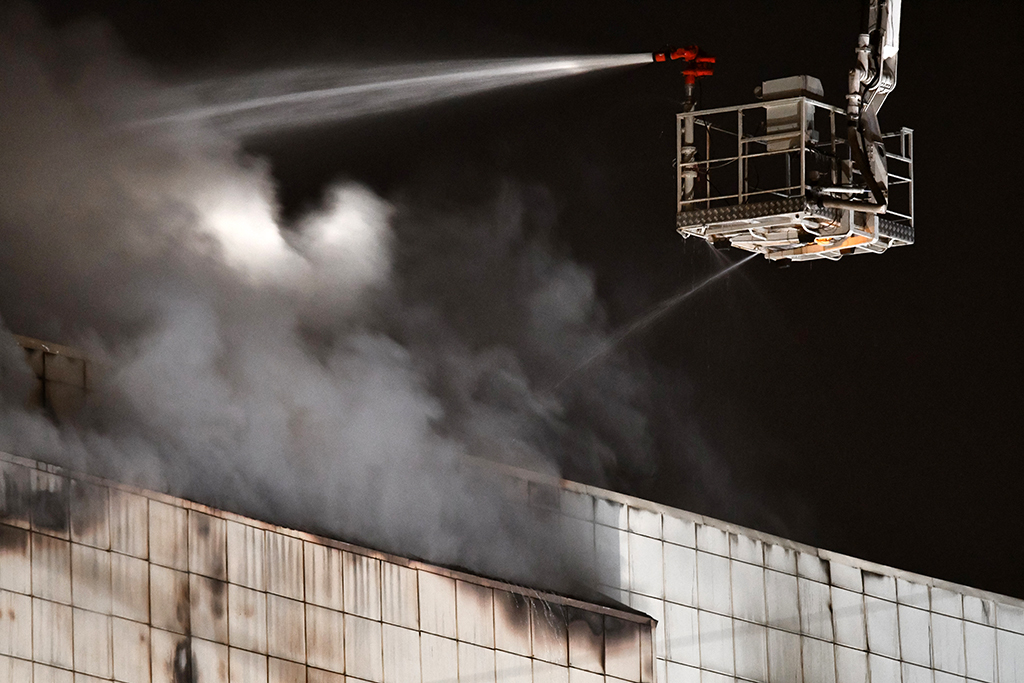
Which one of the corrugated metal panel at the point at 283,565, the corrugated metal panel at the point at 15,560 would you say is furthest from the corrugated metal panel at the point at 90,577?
the corrugated metal panel at the point at 283,565

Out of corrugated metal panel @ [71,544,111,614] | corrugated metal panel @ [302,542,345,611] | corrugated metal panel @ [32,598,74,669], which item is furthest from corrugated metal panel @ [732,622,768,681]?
corrugated metal panel @ [32,598,74,669]

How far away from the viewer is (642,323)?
1069cm

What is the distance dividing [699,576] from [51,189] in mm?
5880

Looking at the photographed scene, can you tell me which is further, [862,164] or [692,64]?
[692,64]

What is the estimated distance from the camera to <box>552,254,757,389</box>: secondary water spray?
34.6 ft

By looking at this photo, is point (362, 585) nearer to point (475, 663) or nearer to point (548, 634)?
point (475, 663)

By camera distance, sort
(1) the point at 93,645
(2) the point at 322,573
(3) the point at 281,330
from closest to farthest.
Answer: (1) the point at 93,645, (2) the point at 322,573, (3) the point at 281,330

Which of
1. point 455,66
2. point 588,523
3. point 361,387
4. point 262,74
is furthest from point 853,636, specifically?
point 262,74

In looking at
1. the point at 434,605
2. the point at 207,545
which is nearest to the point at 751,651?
the point at 434,605

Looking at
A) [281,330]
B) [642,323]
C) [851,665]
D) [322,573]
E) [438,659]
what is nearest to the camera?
[322,573]

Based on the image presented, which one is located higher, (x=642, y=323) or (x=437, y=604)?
(x=642, y=323)

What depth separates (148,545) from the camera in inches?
Result: 276

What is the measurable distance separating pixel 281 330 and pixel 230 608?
2985 mm

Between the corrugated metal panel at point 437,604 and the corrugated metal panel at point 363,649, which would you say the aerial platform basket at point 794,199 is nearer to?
the corrugated metal panel at point 437,604
